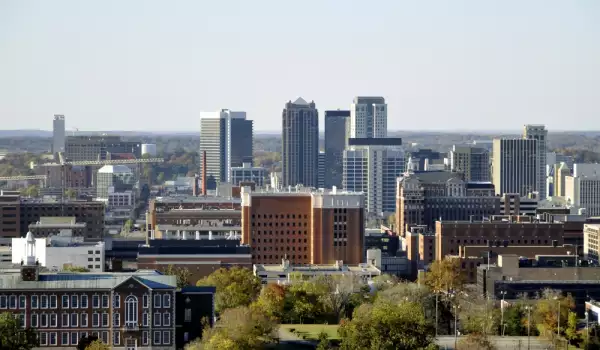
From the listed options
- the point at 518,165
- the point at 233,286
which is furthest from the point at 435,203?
the point at 518,165

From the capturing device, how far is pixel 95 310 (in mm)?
69562

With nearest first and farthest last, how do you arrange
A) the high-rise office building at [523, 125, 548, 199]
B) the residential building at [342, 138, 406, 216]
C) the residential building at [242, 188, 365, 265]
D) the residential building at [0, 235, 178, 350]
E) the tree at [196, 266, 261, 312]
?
the residential building at [0, 235, 178, 350] < the tree at [196, 266, 261, 312] < the residential building at [242, 188, 365, 265] < the residential building at [342, 138, 406, 216] < the high-rise office building at [523, 125, 548, 199]

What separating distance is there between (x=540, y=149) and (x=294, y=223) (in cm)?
8761

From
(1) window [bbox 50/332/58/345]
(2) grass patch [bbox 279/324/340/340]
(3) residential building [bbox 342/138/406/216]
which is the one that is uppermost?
(3) residential building [bbox 342/138/406/216]

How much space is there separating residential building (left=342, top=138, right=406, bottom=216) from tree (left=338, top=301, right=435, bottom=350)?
118 m

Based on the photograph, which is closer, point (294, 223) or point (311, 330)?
point (311, 330)

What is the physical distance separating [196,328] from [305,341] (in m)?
4.84

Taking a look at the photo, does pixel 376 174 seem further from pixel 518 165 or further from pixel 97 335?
pixel 97 335

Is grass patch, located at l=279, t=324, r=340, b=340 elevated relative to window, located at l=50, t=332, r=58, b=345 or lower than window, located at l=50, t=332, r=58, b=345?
lower

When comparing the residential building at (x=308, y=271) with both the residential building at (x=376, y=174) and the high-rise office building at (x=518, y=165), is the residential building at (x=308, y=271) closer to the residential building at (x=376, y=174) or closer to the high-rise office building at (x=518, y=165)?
the residential building at (x=376, y=174)

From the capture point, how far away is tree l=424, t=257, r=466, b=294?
301 feet

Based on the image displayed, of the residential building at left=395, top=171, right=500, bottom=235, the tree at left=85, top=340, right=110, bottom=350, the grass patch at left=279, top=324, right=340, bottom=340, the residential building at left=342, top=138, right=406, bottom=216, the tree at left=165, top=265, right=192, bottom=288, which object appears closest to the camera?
the tree at left=85, top=340, right=110, bottom=350

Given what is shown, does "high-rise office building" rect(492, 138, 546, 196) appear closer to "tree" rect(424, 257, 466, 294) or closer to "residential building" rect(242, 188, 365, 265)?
"residential building" rect(242, 188, 365, 265)

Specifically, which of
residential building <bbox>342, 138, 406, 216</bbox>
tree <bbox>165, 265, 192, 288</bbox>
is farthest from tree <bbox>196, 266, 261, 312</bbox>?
residential building <bbox>342, 138, 406, 216</bbox>
